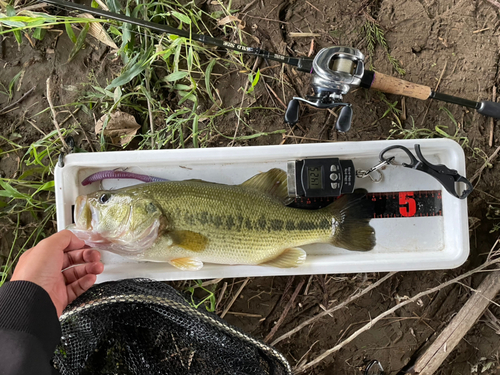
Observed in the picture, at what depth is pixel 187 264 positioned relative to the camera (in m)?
1.90

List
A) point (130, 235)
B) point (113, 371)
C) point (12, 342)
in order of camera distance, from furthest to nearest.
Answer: point (113, 371) → point (130, 235) → point (12, 342)

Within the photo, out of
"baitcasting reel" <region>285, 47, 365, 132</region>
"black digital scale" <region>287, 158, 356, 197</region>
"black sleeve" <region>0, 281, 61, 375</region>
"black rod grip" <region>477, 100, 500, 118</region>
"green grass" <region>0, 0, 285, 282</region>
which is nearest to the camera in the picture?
"black sleeve" <region>0, 281, 61, 375</region>

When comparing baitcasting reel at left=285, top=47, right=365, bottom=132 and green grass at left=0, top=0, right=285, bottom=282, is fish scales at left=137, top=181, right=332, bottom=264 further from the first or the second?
baitcasting reel at left=285, top=47, right=365, bottom=132

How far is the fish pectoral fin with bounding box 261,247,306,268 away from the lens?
6.36 feet

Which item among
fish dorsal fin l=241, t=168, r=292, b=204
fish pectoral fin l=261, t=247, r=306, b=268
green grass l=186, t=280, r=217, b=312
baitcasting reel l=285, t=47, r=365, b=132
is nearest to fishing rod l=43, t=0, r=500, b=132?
baitcasting reel l=285, t=47, r=365, b=132

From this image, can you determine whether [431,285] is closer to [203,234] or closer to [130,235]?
[203,234]

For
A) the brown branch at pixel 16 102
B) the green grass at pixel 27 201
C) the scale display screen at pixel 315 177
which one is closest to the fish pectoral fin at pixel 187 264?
the scale display screen at pixel 315 177

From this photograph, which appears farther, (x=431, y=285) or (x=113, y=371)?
(x=431, y=285)

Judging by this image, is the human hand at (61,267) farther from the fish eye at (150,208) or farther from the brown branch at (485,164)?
the brown branch at (485,164)

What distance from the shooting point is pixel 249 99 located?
2.21 metres

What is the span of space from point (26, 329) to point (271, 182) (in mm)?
1350

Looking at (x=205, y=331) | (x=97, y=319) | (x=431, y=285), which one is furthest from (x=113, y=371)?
(x=431, y=285)

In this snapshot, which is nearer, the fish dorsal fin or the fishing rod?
the fishing rod

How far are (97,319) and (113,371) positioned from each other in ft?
1.09
